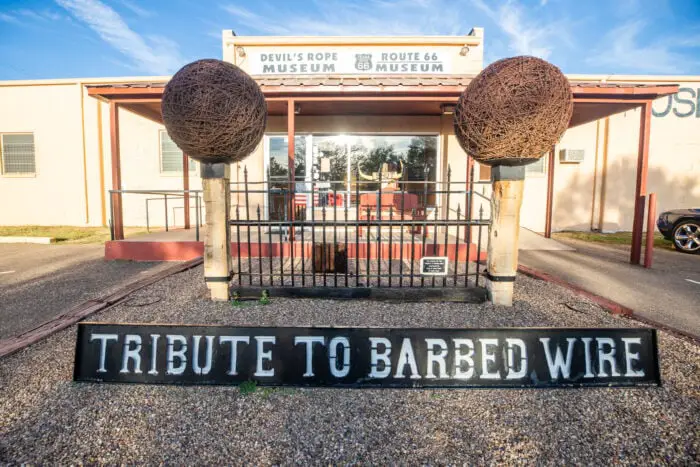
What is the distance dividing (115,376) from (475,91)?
3452mm

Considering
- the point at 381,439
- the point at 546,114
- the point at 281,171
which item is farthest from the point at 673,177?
the point at 381,439

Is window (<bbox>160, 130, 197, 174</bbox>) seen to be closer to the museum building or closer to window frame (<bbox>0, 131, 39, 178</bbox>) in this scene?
the museum building

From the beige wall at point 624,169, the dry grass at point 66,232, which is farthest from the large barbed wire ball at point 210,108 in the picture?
the beige wall at point 624,169

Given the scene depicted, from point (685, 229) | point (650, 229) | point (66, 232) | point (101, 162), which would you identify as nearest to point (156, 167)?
point (101, 162)

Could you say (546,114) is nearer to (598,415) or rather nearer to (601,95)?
(598,415)

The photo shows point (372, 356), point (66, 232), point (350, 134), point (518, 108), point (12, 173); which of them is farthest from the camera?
point (12, 173)

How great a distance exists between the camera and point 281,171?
8.79 metres

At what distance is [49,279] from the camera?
15.1 ft

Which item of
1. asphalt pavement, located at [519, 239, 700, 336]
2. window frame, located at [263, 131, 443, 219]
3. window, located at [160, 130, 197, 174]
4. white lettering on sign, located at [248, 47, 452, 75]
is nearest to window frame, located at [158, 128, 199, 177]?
window, located at [160, 130, 197, 174]

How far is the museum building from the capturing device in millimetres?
8531

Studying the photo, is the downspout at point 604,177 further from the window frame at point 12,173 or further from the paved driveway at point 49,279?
the window frame at point 12,173

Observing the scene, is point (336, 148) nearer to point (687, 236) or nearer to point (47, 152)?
point (687, 236)

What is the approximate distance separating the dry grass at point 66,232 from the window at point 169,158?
198cm

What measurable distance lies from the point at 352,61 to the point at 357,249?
283 inches
